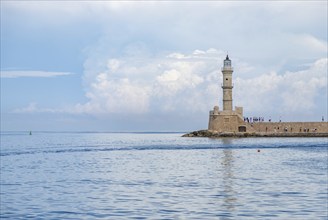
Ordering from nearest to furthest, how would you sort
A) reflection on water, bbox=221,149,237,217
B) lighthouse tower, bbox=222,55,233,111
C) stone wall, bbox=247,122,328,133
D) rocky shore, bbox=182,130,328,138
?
reflection on water, bbox=221,149,237,217 → lighthouse tower, bbox=222,55,233,111 → rocky shore, bbox=182,130,328,138 → stone wall, bbox=247,122,328,133

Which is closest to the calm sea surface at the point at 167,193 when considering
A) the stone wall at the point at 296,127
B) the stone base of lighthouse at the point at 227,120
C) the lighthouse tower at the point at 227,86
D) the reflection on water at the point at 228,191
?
the reflection on water at the point at 228,191

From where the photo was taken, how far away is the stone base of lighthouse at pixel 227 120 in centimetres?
9044

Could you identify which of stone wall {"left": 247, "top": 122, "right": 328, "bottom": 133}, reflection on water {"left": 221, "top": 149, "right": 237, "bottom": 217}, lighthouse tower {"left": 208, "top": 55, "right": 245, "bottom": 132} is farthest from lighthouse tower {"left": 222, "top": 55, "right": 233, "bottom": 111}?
reflection on water {"left": 221, "top": 149, "right": 237, "bottom": 217}

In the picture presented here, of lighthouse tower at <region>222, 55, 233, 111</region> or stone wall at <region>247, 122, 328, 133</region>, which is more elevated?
lighthouse tower at <region>222, 55, 233, 111</region>

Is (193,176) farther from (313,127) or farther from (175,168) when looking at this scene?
(313,127)

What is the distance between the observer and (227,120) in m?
90.7

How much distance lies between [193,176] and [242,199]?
8.88 m

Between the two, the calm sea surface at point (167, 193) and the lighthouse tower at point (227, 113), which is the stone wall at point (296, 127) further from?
the calm sea surface at point (167, 193)

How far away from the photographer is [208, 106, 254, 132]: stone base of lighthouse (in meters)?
90.4

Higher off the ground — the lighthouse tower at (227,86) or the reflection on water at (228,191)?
the lighthouse tower at (227,86)

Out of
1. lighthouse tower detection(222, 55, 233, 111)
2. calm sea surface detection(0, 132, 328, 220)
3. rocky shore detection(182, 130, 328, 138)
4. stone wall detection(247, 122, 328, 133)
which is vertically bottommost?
calm sea surface detection(0, 132, 328, 220)

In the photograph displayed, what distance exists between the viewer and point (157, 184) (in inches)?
963

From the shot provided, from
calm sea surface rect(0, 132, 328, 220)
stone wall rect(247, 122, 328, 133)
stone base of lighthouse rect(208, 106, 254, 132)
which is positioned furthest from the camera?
stone wall rect(247, 122, 328, 133)

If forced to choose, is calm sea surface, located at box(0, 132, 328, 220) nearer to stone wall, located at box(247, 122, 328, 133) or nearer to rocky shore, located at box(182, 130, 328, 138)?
rocky shore, located at box(182, 130, 328, 138)
